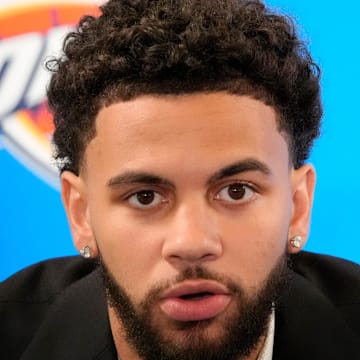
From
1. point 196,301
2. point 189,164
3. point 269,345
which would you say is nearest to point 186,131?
point 189,164

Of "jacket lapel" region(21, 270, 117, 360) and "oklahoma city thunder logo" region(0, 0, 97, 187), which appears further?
"oklahoma city thunder logo" region(0, 0, 97, 187)

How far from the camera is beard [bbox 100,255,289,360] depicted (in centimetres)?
126

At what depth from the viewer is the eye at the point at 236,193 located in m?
1.27

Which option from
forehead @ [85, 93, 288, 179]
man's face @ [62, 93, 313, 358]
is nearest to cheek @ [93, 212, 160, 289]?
man's face @ [62, 93, 313, 358]

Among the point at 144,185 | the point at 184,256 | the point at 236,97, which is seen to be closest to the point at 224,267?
the point at 184,256

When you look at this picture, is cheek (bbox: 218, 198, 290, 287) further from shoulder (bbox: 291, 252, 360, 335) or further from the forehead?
shoulder (bbox: 291, 252, 360, 335)

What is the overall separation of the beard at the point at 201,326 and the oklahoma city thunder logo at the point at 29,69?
88cm

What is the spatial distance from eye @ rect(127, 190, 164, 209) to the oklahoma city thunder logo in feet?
2.88

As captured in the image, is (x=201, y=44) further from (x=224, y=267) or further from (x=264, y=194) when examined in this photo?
(x=224, y=267)

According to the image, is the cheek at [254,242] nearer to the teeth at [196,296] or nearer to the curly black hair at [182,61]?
the teeth at [196,296]

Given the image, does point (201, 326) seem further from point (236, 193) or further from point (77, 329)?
point (77, 329)

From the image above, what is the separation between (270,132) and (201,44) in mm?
202

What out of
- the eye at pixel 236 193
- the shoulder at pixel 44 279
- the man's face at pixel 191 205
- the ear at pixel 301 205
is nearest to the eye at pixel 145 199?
the man's face at pixel 191 205

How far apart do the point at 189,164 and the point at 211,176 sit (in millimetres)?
44
